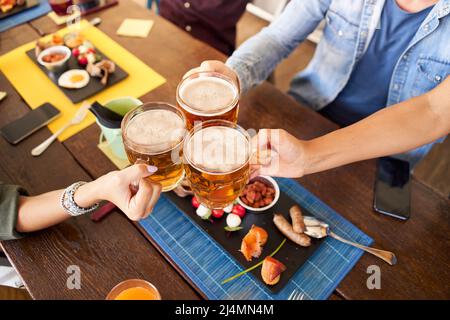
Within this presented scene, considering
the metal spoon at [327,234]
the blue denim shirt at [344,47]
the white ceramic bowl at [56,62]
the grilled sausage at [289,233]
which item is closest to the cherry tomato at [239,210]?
the grilled sausage at [289,233]

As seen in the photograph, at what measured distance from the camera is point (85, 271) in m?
1.05

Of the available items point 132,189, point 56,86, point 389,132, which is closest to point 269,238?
point 132,189

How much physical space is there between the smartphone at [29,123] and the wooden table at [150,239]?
3 cm

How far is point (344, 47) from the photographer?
1.63 metres

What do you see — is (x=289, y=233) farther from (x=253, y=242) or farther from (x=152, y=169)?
(x=152, y=169)

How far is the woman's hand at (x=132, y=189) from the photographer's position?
2.91 ft

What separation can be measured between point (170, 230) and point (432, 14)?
4.40 feet

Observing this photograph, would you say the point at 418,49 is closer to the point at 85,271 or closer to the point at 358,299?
the point at 358,299

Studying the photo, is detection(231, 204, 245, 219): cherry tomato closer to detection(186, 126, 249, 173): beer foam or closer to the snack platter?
detection(186, 126, 249, 173): beer foam

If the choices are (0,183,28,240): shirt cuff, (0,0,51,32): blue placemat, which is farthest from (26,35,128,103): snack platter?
(0,183,28,240): shirt cuff

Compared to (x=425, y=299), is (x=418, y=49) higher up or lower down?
higher up

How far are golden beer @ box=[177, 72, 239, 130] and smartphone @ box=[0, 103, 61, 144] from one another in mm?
742

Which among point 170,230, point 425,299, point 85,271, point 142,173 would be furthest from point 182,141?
point 425,299

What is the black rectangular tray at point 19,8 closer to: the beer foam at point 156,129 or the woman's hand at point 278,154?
the beer foam at point 156,129
